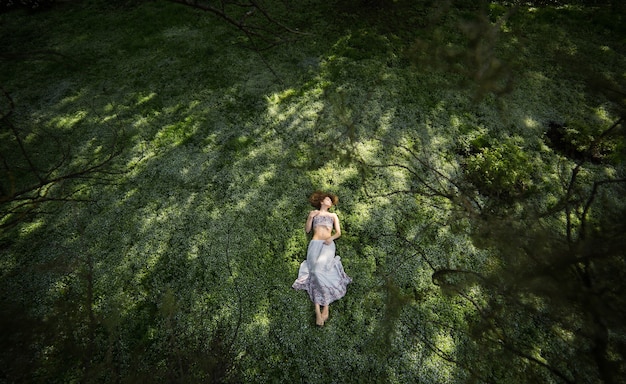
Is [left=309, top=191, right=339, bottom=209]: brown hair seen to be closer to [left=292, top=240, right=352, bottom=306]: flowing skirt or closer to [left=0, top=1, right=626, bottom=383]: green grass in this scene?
[left=0, top=1, right=626, bottom=383]: green grass

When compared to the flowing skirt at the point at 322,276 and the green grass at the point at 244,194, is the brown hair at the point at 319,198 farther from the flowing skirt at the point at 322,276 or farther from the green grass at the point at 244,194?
the flowing skirt at the point at 322,276

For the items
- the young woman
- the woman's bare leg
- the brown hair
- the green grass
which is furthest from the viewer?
the brown hair

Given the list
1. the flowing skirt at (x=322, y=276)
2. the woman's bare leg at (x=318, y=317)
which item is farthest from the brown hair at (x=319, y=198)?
the woman's bare leg at (x=318, y=317)

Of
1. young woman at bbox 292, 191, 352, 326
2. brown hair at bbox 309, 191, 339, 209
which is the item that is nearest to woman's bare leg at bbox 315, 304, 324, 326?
young woman at bbox 292, 191, 352, 326

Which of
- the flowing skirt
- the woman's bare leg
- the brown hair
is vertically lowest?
the woman's bare leg

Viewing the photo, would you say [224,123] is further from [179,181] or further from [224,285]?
[224,285]

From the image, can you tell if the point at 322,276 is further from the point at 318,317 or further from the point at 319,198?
the point at 319,198

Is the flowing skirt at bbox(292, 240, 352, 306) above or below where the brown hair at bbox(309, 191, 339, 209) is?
below

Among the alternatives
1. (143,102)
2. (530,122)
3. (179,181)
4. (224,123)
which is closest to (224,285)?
(179,181)
